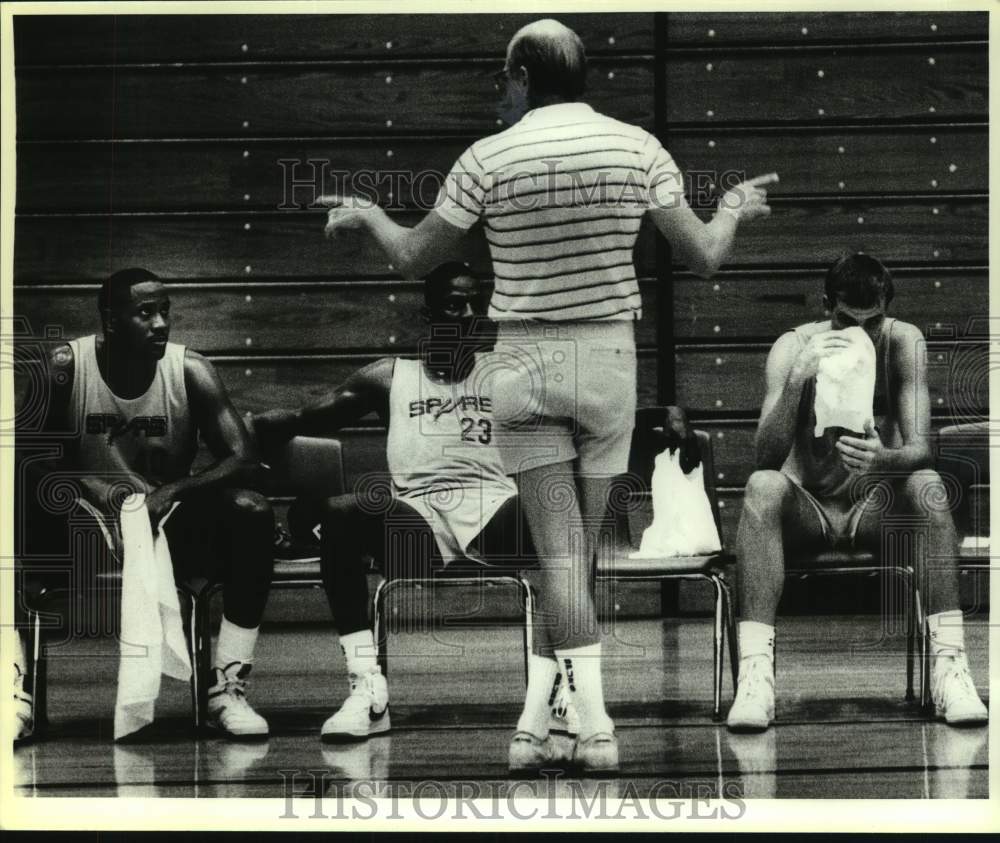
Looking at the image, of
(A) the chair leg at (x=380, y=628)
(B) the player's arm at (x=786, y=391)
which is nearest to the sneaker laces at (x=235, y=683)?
(A) the chair leg at (x=380, y=628)

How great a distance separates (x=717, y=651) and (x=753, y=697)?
142mm

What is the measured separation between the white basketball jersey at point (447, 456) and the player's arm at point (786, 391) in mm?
700

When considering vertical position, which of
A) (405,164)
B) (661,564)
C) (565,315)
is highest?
(405,164)

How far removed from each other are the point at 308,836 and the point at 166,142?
1.82 meters

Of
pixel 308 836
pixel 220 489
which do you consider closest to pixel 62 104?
pixel 220 489

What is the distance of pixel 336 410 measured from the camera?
3.88m

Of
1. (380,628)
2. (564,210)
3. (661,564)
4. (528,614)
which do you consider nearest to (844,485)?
(661,564)

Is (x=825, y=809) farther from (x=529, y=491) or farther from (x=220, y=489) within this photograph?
(x=220, y=489)

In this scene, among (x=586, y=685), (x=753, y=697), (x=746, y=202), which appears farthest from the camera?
(x=746, y=202)

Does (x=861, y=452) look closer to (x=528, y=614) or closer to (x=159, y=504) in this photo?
(x=528, y=614)

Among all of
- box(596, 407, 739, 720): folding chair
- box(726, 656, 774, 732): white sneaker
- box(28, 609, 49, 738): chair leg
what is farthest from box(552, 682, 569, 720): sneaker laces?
box(28, 609, 49, 738): chair leg

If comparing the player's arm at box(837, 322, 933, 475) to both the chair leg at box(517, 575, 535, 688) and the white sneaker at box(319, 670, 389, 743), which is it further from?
the white sneaker at box(319, 670, 389, 743)

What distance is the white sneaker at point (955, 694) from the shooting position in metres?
3.69

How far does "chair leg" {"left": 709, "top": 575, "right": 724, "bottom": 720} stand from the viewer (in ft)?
12.1
